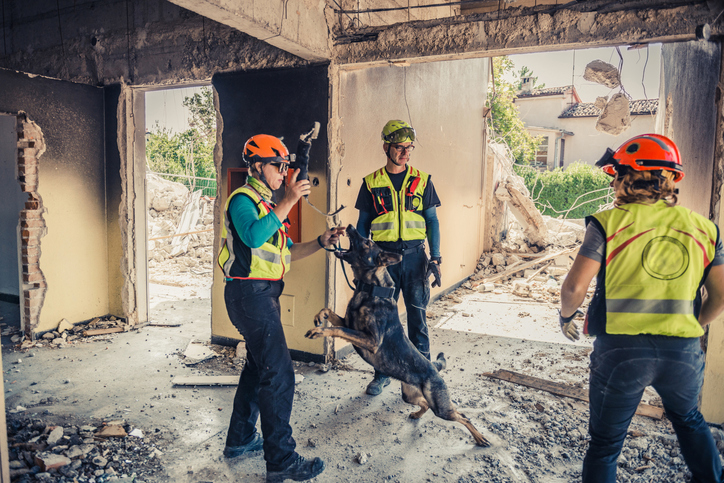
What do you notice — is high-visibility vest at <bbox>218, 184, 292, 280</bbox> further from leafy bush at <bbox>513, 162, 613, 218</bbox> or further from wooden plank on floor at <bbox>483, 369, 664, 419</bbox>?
leafy bush at <bbox>513, 162, 613, 218</bbox>

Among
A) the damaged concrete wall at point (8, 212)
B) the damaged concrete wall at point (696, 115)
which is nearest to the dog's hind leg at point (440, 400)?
the damaged concrete wall at point (696, 115)

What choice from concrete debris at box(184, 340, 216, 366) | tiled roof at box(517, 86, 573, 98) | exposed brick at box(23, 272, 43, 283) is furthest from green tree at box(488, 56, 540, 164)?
tiled roof at box(517, 86, 573, 98)

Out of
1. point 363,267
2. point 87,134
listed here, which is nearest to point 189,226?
point 87,134

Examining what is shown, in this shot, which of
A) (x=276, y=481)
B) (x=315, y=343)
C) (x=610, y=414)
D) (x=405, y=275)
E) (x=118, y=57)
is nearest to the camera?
(x=610, y=414)

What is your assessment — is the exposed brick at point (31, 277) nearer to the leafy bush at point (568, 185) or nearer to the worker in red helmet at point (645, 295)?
the worker in red helmet at point (645, 295)

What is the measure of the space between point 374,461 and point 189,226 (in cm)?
1177

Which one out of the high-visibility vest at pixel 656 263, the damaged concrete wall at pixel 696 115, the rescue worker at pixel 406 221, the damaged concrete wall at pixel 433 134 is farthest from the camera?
the damaged concrete wall at pixel 433 134

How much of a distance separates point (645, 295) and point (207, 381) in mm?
3889

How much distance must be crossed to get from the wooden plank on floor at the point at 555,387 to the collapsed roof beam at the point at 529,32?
302 cm

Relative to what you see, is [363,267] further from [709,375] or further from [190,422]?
[709,375]

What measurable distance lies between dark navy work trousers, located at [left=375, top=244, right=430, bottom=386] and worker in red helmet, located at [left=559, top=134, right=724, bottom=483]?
209 cm

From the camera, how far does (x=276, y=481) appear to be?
3.03m

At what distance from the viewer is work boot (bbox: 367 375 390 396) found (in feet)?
14.7

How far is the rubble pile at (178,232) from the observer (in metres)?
10.5
